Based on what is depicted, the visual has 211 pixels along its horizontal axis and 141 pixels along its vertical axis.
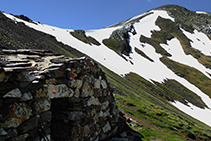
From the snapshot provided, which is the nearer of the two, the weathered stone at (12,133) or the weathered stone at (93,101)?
the weathered stone at (12,133)

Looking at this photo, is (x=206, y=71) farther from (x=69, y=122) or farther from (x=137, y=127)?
(x=69, y=122)

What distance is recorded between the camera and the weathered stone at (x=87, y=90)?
7934mm

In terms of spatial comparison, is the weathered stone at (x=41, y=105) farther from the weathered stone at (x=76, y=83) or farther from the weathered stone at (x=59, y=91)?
the weathered stone at (x=76, y=83)

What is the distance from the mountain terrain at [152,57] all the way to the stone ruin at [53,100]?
683 centimetres

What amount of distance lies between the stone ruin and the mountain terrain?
6.83 meters

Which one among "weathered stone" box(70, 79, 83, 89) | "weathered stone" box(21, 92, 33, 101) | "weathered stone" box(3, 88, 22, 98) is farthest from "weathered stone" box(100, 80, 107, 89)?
"weathered stone" box(3, 88, 22, 98)

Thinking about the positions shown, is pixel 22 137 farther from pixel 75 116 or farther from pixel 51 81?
pixel 75 116

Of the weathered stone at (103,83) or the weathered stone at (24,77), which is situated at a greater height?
the weathered stone at (24,77)

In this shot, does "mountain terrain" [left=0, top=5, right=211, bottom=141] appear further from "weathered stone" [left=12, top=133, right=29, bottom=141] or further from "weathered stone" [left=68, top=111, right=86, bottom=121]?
"weathered stone" [left=12, top=133, right=29, bottom=141]

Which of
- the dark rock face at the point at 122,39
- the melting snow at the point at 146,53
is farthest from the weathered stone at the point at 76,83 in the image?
the dark rock face at the point at 122,39

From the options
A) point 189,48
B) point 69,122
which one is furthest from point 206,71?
point 69,122

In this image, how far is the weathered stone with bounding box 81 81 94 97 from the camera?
26.0 ft

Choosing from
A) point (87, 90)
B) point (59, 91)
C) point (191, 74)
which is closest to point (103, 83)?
point (87, 90)

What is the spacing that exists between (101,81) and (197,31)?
195 meters
